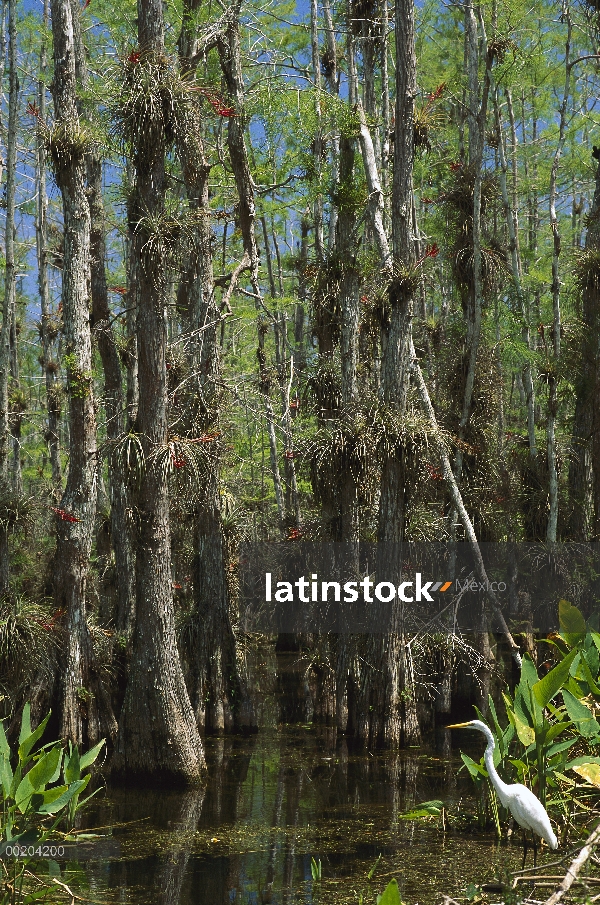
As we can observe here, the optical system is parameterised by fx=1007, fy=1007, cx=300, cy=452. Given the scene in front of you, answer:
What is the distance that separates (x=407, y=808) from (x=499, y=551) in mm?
8326

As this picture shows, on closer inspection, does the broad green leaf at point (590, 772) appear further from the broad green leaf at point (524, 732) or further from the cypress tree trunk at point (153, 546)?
the cypress tree trunk at point (153, 546)

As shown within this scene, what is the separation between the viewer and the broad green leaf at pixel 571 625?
750cm

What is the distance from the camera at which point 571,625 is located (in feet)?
24.7

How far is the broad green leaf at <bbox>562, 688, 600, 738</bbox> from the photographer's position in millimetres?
6152

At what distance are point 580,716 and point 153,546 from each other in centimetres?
483

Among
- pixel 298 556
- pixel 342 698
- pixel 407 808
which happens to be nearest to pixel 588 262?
pixel 298 556

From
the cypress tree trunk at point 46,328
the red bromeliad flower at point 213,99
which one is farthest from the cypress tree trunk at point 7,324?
the red bromeliad flower at point 213,99

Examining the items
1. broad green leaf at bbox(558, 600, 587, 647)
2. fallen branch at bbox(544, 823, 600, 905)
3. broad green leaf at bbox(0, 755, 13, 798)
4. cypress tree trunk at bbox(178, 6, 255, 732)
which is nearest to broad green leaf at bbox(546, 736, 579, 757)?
fallen branch at bbox(544, 823, 600, 905)

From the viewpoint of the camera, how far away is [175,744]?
371 inches

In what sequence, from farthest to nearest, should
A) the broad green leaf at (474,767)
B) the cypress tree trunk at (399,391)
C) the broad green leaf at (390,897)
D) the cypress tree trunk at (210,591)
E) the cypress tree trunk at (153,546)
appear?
the cypress tree trunk at (210,591) → the cypress tree trunk at (399,391) → the cypress tree trunk at (153,546) → the broad green leaf at (474,767) → the broad green leaf at (390,897)

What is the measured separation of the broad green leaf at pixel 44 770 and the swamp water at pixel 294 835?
94cm

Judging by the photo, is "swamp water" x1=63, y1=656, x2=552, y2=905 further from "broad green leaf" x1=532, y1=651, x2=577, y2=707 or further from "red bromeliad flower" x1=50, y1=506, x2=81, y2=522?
"red bromeliad flower" x1=50, y1=506, x2=81, y2=522

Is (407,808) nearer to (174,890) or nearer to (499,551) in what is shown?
(174,890)

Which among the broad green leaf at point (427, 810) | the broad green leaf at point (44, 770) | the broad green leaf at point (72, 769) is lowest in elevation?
the broad green leaf at point (427, 810)
